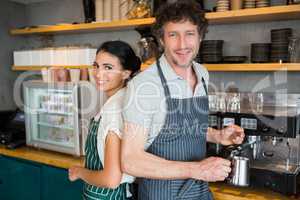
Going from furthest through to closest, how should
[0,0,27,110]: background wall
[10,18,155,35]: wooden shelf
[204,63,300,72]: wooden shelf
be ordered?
A: [0,0,27,110]: background wall → [10,18,155,35]: wooden shelf → [204,63,300,72]: wooden shelf

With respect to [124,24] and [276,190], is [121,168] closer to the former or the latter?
[276,190]

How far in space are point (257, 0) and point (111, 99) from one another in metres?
1.04

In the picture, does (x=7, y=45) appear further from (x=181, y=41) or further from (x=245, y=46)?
(x=181, y=41)

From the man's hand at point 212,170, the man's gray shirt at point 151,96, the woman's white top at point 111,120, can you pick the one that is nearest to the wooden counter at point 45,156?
the woman's white top at point 111,120

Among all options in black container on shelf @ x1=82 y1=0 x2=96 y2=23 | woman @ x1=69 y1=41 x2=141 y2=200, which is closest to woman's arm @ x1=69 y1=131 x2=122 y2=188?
woman @ x1=69 y1=41 x2=141 y2=200

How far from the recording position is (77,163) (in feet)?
6.85

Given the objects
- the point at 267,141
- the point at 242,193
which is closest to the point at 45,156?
the point at 242,193

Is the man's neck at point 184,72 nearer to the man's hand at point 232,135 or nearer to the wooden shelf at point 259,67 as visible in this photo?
the man's hand at point 232,135

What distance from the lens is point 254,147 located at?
1.68 m

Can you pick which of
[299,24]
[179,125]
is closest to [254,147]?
[179,125]

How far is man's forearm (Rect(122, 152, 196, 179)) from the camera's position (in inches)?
43.7

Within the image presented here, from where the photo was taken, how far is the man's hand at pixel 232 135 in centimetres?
138

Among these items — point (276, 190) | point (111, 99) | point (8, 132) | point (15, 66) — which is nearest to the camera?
point (111, 99)

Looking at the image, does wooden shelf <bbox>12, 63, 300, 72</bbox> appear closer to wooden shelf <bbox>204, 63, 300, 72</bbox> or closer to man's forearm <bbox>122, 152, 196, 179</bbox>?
wooden shelf <bbox>204, 63, 300, 72</bbox>
